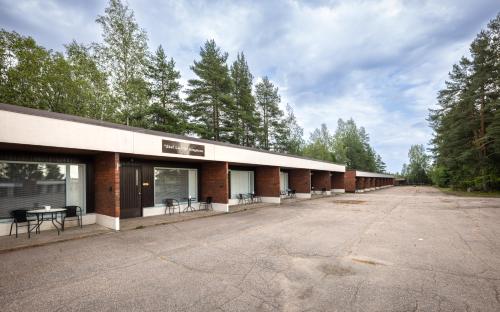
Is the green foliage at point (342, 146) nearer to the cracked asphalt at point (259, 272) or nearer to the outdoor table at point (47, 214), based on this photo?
the cracked asphalt at point (259, 272)

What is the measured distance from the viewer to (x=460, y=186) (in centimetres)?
3556

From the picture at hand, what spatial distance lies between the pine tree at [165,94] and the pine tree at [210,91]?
77.8 inches

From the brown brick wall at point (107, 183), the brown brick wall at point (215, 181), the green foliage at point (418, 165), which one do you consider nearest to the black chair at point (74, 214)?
the brown brick wall at point (107, 183)

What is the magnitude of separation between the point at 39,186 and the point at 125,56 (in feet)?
50.4

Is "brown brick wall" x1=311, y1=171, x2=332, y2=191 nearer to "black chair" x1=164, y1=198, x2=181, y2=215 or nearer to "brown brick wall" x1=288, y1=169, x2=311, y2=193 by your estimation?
"brown brick wall" x1=288, y1=169, x2=311, y2=193

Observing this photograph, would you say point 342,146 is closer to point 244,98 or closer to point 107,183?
point 244,98

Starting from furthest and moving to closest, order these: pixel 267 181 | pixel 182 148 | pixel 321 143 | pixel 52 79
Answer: pixel 321 143 < pixel 52 79 < pixel 267 181 < pixel 182 148

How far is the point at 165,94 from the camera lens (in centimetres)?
2447

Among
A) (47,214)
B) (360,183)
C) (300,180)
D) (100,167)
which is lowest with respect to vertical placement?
(360,183)

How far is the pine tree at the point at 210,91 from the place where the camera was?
26.8 metres

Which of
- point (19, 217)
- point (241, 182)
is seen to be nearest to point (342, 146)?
point (241, 182)

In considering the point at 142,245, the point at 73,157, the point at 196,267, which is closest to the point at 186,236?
the point at 142,245

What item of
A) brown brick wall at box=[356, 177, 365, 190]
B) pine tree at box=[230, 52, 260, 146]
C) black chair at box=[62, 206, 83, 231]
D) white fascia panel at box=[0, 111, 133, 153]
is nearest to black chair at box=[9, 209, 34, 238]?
black chair at box=[62, 206, 83, 231]

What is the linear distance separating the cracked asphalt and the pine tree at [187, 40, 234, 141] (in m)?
20.3
